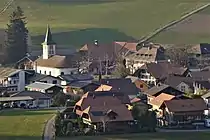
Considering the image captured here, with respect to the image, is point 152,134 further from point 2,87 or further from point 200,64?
point 200,64

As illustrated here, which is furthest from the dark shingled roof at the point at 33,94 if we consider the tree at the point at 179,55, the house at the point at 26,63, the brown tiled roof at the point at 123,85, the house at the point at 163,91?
the tree at the point at 179,55

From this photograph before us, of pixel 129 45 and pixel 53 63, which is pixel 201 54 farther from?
pixel 53 63

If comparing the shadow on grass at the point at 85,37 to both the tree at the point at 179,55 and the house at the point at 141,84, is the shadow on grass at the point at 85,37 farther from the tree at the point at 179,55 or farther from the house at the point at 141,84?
the house at the point at 141,84

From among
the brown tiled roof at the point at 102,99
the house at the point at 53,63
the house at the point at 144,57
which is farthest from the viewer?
the house at the point at 144,57

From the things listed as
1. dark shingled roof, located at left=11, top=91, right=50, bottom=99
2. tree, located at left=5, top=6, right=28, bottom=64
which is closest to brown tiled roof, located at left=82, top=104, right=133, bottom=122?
dark shingled roof, located at left=11, top=91, right=50, bottom=99

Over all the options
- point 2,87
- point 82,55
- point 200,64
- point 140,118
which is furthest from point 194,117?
point 82,55

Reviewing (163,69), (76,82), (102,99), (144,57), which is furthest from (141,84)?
(144,57)
